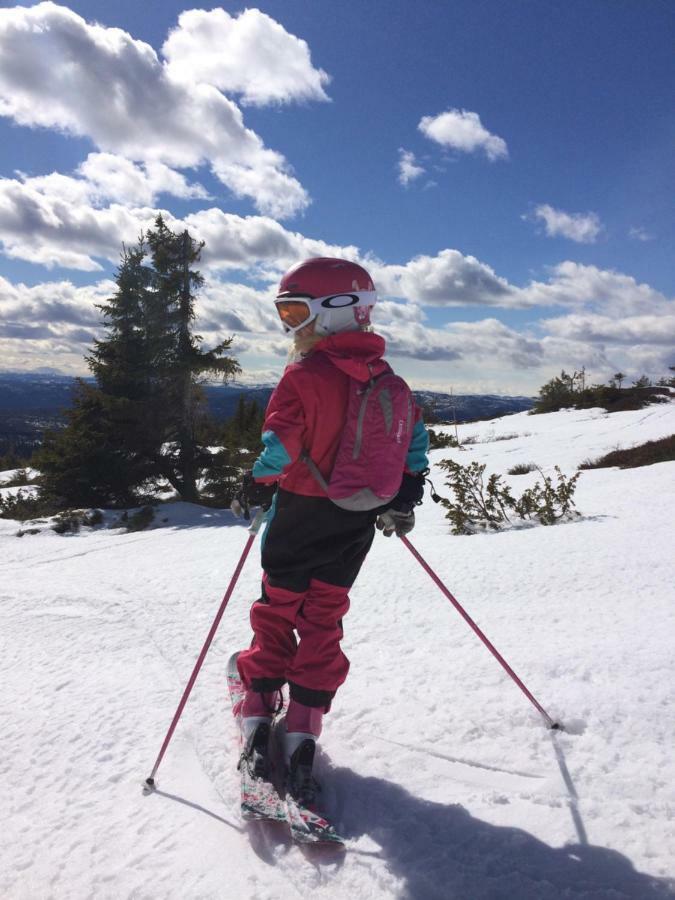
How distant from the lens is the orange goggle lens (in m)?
2.19

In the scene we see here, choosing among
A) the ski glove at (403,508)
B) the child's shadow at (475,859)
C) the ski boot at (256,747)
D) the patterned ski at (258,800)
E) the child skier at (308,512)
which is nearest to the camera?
the child's shadow at (475,859)

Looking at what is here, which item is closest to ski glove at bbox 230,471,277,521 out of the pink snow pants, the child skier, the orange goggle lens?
the child skier

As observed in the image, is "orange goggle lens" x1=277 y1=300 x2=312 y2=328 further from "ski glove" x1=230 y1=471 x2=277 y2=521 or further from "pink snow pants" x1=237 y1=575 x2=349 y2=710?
"pink snow pants" x1=237 y1=575 x2=349 y2=710

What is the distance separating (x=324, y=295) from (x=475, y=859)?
2.01 m

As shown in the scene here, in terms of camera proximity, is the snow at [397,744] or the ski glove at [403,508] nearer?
the snow at [397,744]

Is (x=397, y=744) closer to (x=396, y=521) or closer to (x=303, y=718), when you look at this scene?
(x=303, y=718)

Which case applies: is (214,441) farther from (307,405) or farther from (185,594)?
(307,405)

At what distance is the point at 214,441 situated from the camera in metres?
14.5

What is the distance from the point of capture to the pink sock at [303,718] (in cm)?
202

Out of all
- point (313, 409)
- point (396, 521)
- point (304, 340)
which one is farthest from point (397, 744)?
point (304, 340)

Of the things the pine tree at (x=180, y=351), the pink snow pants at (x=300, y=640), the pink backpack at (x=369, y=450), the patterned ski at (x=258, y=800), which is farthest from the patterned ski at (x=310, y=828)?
the pine tree at (x=180, y=351)

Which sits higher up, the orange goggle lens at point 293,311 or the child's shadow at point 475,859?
the orange goggle lens at point 293,311

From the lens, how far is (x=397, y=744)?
2.07 meters

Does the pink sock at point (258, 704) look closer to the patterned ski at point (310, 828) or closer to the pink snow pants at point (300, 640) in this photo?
the pink snow pants at point (300, 640)
